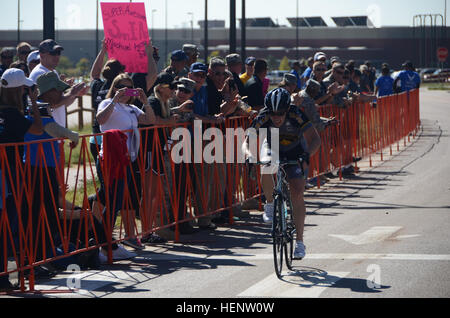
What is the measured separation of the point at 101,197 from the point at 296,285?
8.78ft

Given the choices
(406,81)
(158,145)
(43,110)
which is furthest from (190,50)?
(406,81)

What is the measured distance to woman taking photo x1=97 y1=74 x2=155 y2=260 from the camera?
980 cm

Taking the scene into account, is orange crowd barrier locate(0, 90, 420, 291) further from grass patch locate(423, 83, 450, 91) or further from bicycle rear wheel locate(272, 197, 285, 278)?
grass patch locate(423, 83, 450, 91)

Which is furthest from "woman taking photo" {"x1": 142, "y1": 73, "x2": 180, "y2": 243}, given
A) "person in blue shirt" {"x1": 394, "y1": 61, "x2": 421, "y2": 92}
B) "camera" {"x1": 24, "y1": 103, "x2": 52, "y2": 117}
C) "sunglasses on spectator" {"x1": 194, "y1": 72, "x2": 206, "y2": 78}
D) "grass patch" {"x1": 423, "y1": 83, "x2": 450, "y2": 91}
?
"grass patch" {"x1": 423, "y1": 83, "x2": 450, "y2": 91}

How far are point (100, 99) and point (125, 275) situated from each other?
2745 millimetres

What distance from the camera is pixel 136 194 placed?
1030 cm

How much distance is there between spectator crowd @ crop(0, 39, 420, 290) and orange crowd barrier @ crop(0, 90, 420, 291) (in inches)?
0.6

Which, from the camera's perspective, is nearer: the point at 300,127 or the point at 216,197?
the point at 300,127

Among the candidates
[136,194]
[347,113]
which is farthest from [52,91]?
[347,113]

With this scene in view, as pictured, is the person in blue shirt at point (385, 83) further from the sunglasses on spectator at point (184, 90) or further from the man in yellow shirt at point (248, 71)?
the sunglasses on spectator at point (184, 90)

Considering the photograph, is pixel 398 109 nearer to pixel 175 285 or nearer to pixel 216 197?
pixel 216 197

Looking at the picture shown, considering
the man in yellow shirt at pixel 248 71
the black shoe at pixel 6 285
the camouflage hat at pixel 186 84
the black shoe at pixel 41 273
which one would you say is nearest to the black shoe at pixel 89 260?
the black shoe at pixel 41 273

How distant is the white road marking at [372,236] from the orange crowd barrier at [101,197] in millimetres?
1686

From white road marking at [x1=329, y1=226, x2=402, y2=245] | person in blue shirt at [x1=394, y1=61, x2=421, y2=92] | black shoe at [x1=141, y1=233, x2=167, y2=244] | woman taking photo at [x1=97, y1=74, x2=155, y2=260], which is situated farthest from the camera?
person in blue shirt at [x1=394, y1=61, x2=421, y2=92]
